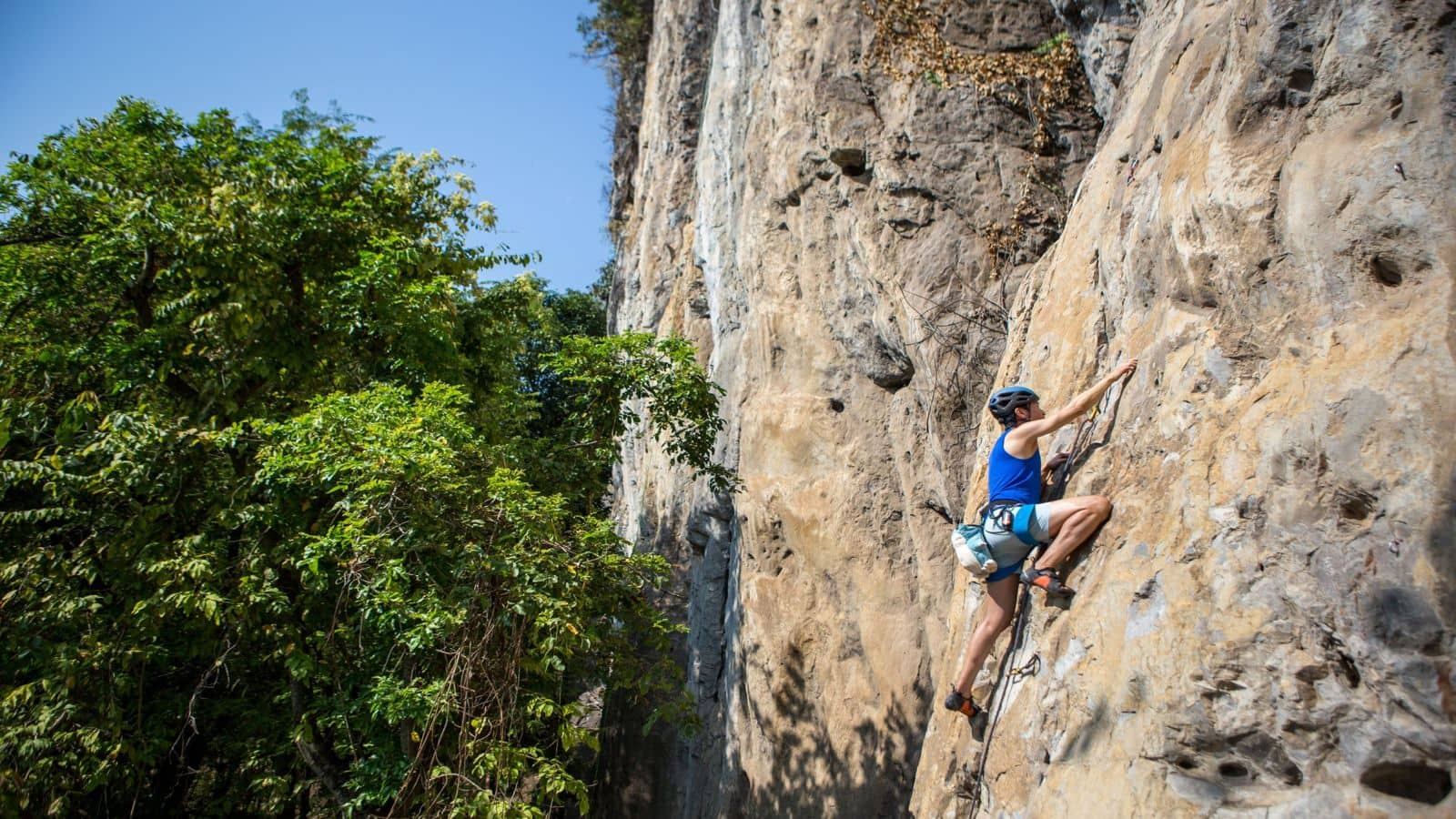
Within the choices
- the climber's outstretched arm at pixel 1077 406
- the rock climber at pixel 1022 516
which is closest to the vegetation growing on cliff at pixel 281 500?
the rock climber at pixel 1022 516

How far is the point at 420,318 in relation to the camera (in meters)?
8.95

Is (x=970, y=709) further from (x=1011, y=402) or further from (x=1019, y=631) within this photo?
(x=1011, y=402)

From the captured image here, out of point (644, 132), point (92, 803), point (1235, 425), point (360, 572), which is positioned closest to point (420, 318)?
point (360, 572)

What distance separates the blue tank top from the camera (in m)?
4.79

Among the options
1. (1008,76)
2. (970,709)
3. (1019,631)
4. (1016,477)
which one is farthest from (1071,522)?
(1008,76)

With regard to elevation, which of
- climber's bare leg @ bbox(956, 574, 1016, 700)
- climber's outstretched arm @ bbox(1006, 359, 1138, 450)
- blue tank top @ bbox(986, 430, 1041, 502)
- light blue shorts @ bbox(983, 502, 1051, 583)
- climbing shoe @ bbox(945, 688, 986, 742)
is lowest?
climbing shoe @ bbox(945, 688, 986, 742)

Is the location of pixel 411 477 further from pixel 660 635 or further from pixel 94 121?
pixel 94 121

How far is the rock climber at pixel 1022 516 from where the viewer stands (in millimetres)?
4461

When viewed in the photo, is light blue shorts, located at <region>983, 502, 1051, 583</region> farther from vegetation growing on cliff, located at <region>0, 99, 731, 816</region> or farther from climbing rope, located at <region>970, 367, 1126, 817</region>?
vegetation growing on cliff, located at <region>0, 99, 731, 816</region>

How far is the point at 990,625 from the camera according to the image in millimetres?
4863

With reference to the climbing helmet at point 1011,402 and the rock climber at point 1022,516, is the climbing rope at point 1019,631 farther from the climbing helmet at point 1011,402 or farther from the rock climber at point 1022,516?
the climbing helmet at point 1011,402

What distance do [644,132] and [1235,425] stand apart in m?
14.1

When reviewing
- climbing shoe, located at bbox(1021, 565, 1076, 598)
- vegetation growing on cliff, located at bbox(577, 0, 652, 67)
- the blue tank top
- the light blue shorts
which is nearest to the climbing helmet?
the blue tank top

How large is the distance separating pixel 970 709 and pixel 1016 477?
137cm
